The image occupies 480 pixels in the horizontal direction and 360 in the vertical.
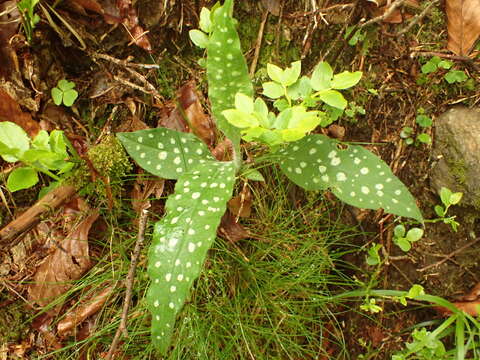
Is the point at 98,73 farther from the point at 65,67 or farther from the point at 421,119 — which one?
the point at 421,119

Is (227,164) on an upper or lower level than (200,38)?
lower

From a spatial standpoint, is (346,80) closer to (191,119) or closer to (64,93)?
(191,119)

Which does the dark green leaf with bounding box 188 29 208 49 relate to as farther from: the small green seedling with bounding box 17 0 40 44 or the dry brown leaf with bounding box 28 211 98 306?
the dry brown leaf with bounding box 28 211 98 306

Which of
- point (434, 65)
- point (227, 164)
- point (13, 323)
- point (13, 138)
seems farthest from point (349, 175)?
point (13, 323)

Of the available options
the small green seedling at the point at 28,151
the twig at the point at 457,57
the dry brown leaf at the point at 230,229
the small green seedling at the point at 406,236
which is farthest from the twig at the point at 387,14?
the small green seedling at the point at 28,151

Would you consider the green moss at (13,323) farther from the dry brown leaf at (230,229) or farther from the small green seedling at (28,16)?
the small green seedling at (28,16)

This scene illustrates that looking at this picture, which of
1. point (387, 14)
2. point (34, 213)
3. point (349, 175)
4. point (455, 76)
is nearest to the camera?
point (349, 175)

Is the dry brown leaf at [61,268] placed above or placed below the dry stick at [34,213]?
below
